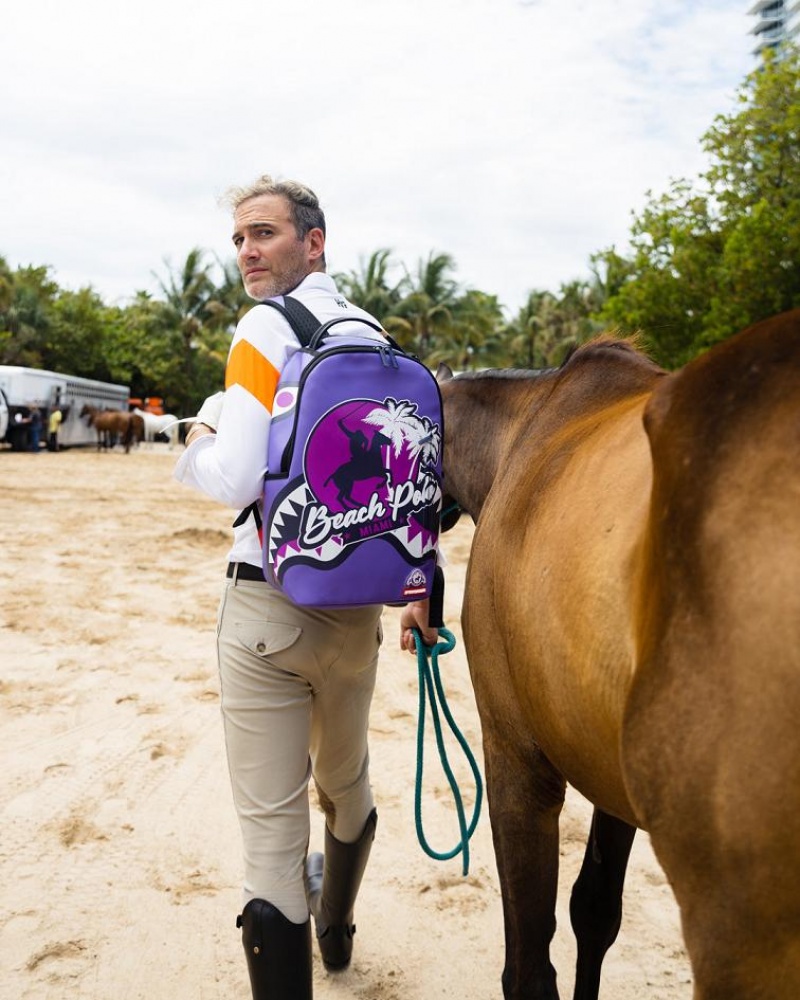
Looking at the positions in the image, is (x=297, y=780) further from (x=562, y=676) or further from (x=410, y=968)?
(x=410, y=968)

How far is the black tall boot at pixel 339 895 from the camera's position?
2.46m

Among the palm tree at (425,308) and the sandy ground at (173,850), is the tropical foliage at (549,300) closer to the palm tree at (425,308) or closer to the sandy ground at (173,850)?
the palm tree at (425,308)

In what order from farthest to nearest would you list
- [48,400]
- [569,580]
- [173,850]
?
[48,400]
[173,850]
[569,580]

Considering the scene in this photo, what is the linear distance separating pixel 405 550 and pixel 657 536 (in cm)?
85

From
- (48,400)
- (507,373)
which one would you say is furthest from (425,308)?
(507,373)

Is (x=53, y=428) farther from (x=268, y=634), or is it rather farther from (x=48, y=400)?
(x=268, y=634)

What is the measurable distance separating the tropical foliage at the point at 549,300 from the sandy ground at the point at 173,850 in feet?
42.2

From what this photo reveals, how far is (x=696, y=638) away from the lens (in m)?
1.13

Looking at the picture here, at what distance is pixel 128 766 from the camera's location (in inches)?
151

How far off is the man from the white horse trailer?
24.7m

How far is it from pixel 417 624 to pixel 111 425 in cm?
2802

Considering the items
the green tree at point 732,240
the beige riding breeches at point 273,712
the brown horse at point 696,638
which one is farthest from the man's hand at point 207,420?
the green tree at point 732,240

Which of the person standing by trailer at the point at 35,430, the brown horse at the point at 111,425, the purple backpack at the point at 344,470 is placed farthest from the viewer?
the brown horse at the point at 111,425

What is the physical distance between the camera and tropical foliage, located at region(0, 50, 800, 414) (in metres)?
16.0
